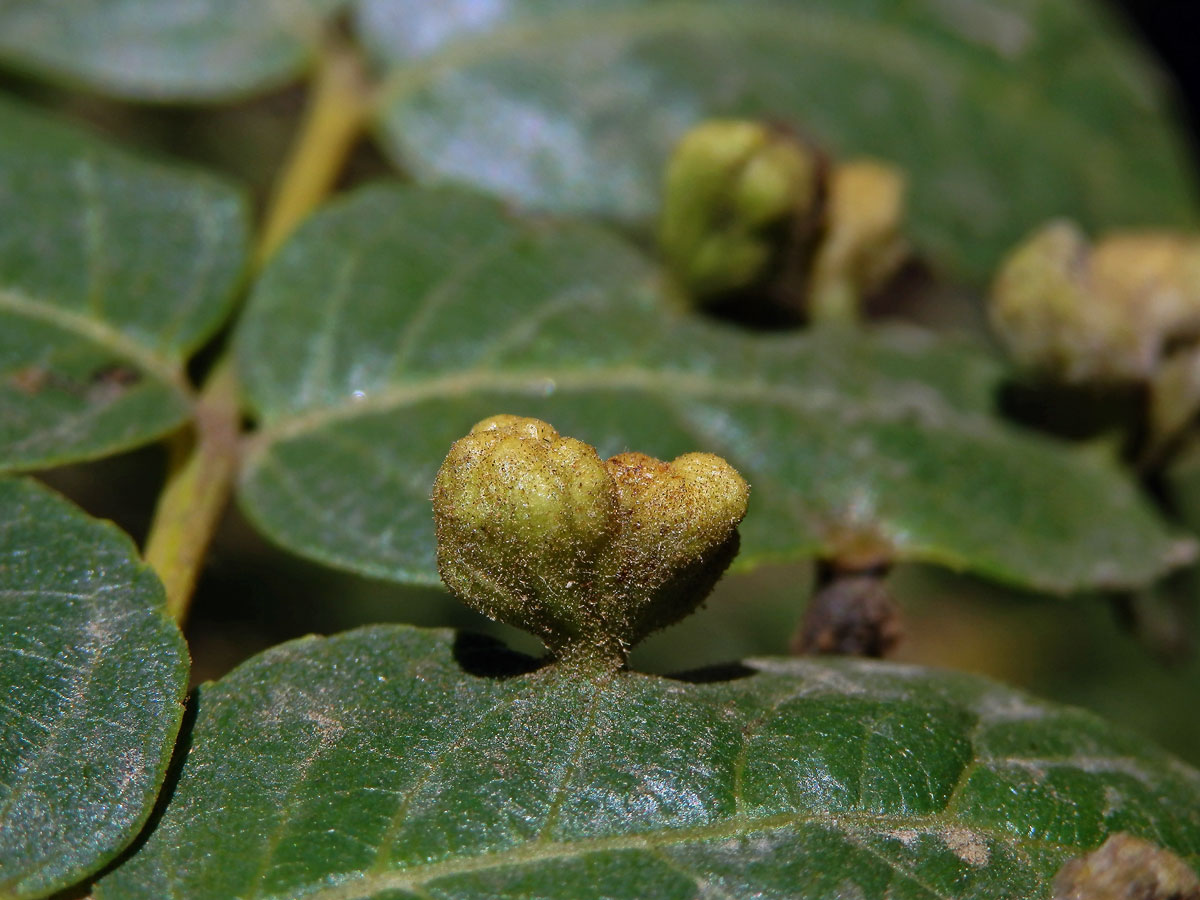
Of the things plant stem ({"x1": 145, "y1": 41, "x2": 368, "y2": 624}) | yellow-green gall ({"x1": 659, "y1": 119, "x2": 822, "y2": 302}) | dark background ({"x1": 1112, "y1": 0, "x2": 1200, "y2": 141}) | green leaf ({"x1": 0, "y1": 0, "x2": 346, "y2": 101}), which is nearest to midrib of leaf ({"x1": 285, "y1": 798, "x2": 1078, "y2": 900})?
plant stem ({"x1": 145, "y1": 41, "x2": 368, "y2": 624})

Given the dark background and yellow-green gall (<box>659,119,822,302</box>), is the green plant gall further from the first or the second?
the dark background

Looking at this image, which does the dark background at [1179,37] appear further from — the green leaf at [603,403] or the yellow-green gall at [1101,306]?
the green leaf at [603,403]

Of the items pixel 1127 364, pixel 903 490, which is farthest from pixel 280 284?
pixel 1127 364

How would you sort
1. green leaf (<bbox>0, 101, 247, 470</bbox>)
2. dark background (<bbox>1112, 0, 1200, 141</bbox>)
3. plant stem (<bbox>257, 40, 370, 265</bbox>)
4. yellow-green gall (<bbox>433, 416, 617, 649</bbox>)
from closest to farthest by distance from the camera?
1. yellow-green gall (<bbox>433, 416, 617, 649</bbox>)
2. green leaf (<bbox>0, 101, 247, 470</bbox>)
3. plant stem (<bbox>257, 40, 370, 265</bbox>)
4. dark background (<bbox>1112, 0, 1200, 141</bbox>)

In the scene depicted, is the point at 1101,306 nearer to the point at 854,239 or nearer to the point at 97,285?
the point at 854,239

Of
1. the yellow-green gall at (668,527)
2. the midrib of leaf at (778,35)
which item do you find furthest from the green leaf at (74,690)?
the midrib of leaf at (778,35)
